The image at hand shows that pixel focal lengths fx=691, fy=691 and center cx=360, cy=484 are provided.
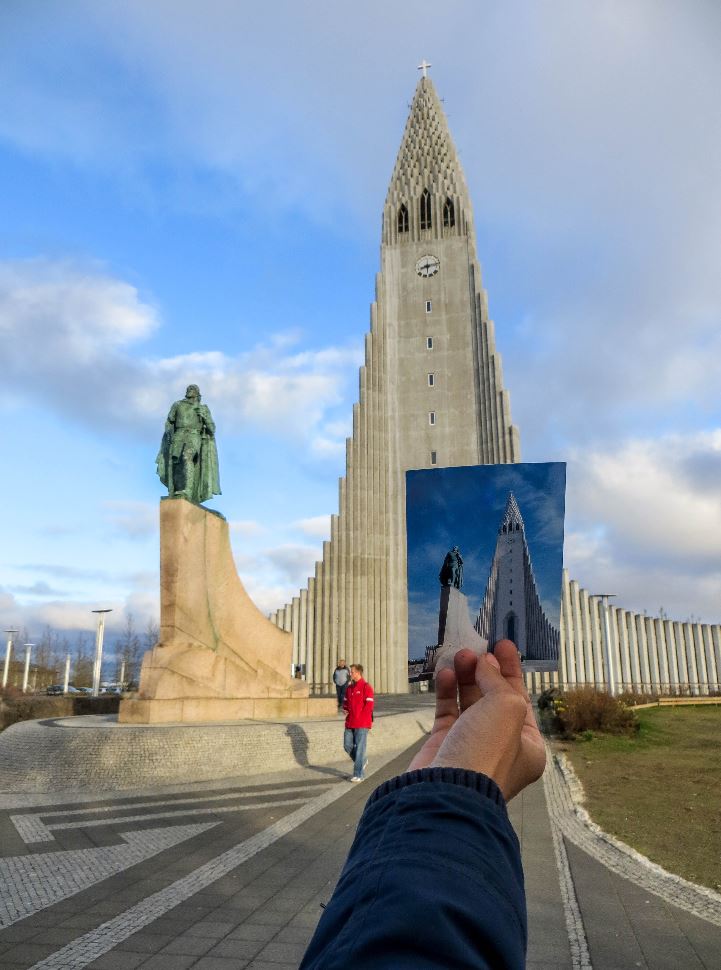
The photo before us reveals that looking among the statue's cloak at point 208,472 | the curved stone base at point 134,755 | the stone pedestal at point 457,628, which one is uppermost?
the statue's cloak at point 208,472

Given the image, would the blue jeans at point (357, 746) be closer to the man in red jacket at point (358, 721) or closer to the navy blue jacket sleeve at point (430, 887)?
the man in red jacket at point (358, 721)

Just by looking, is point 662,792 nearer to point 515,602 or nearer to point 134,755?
point 134,755

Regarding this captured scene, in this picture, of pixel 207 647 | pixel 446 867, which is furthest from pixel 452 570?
pixel 207 647

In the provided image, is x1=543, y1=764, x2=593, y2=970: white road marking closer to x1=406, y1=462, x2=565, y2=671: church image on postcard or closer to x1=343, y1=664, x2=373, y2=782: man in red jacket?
x1=406, y1=462, x2=565, y2=671: church image on postcard

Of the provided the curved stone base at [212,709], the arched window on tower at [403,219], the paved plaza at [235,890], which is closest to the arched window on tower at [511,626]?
the paved plaza at [235,890]

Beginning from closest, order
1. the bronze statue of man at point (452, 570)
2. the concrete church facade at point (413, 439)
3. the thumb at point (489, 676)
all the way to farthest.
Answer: the thumb at point (489, 676) → the bronze statue of man at point (452, 570) → the concrete church facade at point (413, 439)
